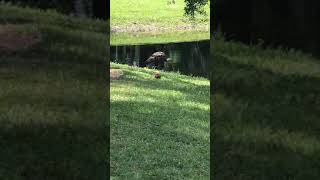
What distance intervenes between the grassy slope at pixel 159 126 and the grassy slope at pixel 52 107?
149 centimetres

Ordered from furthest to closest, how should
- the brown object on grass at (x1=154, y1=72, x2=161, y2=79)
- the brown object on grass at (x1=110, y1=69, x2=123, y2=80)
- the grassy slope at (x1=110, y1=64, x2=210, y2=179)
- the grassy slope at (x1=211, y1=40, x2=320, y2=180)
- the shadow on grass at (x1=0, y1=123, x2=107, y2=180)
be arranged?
the brown object on grass at (x1=154, y1=72, x2=161, y2=79)
the brown object on grass at (x1=110, y1=69, x2=123, y2=80)
the grassy slope at (x1=110, y1=64, x2=210, y2=179)
the shadow on grass at (x1=0, y1=123, x2=107, y2=180)
the grassy slope at (x1=211, y1=40, x2=320, y2=180)

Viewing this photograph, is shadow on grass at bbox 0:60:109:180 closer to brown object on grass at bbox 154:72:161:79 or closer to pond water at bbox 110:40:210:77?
pond water at bbox 110:40:210:77

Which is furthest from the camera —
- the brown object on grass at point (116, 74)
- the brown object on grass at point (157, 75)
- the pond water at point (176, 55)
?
the brown object on grass at point (157, 75)

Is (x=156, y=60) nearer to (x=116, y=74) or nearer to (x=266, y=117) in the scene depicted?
(x=116, y=74)

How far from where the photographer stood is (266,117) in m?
3.96

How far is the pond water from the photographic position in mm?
8406

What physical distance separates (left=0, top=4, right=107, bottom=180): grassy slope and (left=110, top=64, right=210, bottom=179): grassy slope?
4.88 ft

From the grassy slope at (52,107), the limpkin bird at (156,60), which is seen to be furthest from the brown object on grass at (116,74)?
the grassy slope at (52,107)

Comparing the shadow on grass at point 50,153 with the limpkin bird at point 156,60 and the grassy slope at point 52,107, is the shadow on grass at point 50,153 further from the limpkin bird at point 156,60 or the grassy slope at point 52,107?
the limpkin bird at point 156,60

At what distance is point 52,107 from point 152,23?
200 inches

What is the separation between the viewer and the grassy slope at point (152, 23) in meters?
8.24

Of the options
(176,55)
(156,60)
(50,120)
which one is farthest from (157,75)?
(50,120)

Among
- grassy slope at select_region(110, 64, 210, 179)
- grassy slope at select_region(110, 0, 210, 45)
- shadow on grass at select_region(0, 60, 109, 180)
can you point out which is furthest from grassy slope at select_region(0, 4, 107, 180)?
grassy slope at select_region(110, 0, 210, 45)

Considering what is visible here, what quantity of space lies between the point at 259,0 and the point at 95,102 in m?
1.53
